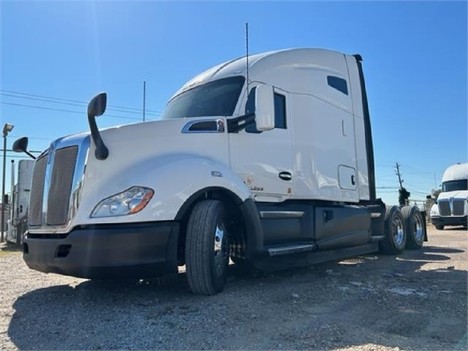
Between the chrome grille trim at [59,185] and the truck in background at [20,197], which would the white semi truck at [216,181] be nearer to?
the chrome grille trim at [59,185]

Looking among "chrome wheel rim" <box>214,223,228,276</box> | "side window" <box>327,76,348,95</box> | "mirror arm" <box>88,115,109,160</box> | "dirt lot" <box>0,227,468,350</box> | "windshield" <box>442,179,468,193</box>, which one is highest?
"side window" <box>327,76,348,95</box>

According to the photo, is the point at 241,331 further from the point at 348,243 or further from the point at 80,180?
the point at 348,243

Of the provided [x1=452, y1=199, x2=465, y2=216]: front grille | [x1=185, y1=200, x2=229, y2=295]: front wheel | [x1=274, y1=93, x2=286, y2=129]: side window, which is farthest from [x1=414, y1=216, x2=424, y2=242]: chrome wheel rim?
[x1=452, y1=199, x2=465, y2=216]: front grille

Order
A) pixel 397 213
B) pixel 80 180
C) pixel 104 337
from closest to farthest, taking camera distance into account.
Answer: pixel 104 337 → pixel 80 180 → pixel 397 213

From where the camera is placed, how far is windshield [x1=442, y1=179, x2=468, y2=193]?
22.7 m

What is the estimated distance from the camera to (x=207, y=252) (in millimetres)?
4914

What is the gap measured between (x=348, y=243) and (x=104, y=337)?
4.76m

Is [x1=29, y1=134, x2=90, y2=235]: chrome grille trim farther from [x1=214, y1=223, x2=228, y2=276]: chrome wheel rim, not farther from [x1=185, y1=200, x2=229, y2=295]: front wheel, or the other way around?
[x1=214, y1=223, x2=228, y2=276]: chrome wheel rim

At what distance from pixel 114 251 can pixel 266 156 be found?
2545 mm

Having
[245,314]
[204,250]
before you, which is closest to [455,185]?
[204,250]

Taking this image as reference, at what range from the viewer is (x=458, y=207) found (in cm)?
2112

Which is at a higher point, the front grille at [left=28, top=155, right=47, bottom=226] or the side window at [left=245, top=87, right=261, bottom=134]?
the side window at [left=245, top=87, right=261, bottom=134]

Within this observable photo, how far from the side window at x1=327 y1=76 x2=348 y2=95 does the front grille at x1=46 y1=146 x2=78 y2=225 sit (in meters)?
4.43

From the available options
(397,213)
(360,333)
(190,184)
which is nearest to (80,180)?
(190,184)
